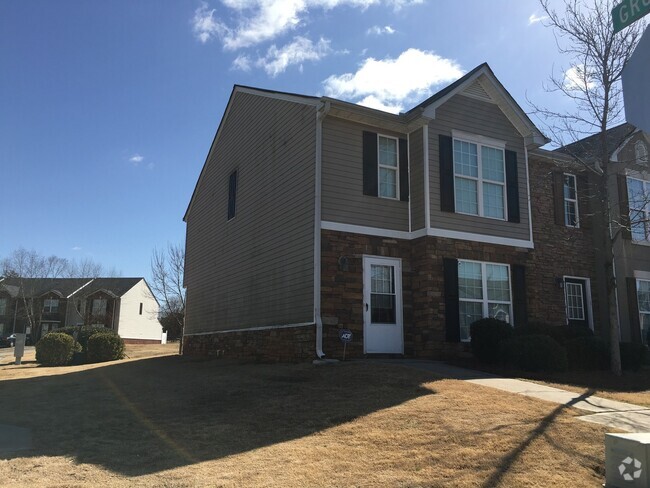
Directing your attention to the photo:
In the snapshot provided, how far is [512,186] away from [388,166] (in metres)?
3.49

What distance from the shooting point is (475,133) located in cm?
1432

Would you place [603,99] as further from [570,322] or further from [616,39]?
[570,322]

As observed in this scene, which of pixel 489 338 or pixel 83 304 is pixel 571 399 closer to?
pixel 489 338

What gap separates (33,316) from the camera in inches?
2190

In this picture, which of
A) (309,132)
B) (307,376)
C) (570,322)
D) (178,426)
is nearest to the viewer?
(178,426)

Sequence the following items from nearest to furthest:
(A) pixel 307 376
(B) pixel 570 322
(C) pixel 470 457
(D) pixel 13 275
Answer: (C) pixel 470 457 < (A) pixel 307 376 < (B) pixel 570 322 < (D) pixel 13 275

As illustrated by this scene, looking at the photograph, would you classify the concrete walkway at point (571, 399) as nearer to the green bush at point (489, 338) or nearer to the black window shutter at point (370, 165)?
the green bush at point (489, 338)

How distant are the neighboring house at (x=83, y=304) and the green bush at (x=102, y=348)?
33.3 meters

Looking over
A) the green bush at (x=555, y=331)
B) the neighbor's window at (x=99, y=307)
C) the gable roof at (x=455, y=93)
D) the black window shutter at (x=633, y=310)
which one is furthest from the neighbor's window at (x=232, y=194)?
the neighbor's window at (x=99, y=307)

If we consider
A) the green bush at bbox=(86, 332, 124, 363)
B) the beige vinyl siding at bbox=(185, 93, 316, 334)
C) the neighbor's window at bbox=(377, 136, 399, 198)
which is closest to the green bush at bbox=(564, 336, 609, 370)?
the neighbor's window at bbox=(377, 136, 399, 198)

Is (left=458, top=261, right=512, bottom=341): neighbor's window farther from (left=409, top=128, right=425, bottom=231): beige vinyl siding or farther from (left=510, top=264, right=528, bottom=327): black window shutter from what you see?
(left=409, top=128, right=425, bottom=231): beige vinyl siding

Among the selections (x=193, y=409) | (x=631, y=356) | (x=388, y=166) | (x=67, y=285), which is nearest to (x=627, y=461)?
(x=193, y=409)

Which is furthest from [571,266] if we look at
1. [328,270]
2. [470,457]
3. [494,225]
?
[470,457]

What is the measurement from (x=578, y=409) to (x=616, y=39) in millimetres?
8312
